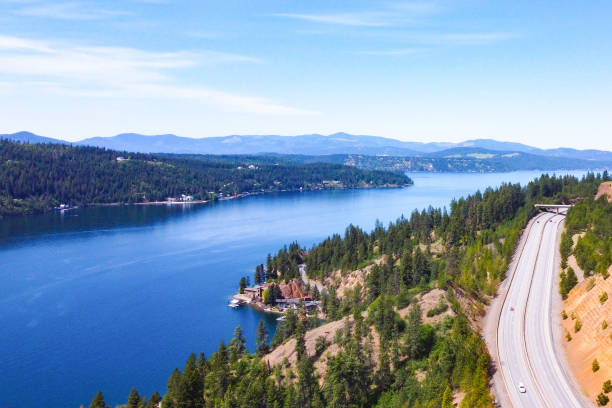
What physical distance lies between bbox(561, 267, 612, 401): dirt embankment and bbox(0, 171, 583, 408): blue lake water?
121ft

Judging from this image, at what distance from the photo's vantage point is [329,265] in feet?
286

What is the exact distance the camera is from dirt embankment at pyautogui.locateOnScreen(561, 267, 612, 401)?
2942 cm

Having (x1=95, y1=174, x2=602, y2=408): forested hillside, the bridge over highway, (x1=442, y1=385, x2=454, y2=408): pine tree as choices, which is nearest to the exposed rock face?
(x1=95, y1=174, x2=602, y2=408): forested hillside

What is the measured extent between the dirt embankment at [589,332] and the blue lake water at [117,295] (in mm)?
36977

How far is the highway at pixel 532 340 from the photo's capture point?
93.7 ft

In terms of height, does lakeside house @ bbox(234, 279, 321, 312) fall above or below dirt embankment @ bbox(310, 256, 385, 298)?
below

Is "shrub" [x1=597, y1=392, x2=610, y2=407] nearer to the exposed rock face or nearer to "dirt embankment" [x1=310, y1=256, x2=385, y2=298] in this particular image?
"dirt embankment" [x1=310, y1=256, x2=385, y2=298]

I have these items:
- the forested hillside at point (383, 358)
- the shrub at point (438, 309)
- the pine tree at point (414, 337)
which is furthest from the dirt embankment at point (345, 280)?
the pine tree at point (414, 337)

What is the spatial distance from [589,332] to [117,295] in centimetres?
6929

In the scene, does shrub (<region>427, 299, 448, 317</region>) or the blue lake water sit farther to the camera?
the blue lake water

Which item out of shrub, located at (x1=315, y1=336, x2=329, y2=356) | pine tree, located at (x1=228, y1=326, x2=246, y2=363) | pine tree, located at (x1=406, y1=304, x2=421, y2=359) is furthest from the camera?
pine tree, located at (x1=228, y1=326, x2=246, y2=363)

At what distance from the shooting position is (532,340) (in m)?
36.3

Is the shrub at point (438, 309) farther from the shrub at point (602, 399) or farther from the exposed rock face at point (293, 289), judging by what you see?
the exposed rock face at point (293, 289)

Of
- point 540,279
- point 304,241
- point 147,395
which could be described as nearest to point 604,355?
→ point 540,279
